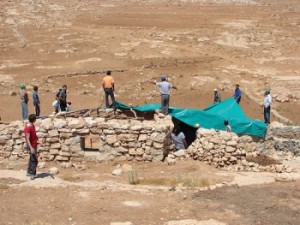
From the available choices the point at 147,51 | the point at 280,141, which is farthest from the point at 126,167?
the point at 147,51

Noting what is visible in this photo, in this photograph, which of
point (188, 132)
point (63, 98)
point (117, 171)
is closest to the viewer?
point (117, 171)

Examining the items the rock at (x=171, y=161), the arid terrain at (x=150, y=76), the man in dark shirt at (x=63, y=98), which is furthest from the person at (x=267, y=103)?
the man in dark shirt at (x=63, y=98)

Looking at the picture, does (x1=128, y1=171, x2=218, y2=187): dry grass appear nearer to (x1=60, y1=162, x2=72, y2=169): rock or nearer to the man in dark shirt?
(x1=60, y1=162, x2=72, y2=169): rock

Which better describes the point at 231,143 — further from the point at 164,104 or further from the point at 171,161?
the point at 164,104

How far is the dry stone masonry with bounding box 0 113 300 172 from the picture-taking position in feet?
46.2

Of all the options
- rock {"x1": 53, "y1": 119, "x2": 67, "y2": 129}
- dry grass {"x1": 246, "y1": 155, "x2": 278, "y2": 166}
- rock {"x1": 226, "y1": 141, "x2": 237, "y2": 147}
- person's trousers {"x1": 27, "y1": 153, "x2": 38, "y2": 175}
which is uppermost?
rock {"x1": 53, "y1": 119, "x2": 67, "y2": 129}

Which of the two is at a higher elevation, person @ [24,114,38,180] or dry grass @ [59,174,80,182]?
person @ [24,114,38,180]

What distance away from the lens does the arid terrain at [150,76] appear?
10109 mm

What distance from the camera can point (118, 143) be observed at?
46.5ft

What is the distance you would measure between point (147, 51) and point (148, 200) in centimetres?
2364

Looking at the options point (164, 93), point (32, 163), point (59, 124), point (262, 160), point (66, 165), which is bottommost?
point (262, 160)

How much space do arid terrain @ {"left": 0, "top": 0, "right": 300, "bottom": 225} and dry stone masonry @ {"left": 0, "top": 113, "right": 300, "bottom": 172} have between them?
35 centimetres

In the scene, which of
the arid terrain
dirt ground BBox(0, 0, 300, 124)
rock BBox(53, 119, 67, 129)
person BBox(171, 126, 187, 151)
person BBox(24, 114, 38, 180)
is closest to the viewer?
the arid terrain

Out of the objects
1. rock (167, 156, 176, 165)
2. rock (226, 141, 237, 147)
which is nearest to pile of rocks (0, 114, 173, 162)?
rock (167, 156, 176, 165)
